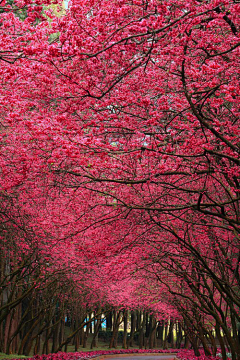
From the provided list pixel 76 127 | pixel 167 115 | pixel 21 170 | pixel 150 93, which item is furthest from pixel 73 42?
pixel 21 170

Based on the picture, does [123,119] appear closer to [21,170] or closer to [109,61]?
[109,61]

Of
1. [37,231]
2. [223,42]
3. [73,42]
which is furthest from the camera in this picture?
[37,231]

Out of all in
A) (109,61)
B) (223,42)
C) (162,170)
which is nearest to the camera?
(223,42)

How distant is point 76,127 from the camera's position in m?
9.31

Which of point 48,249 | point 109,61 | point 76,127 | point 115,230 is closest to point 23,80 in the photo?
point 76,127

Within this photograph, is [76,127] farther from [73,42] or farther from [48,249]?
[48,249]

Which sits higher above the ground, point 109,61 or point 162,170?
point 109,61

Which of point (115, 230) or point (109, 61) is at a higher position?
point (109, 61)

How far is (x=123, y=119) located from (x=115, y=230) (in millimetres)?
5832

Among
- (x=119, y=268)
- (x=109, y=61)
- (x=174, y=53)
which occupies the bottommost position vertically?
(x=119, y=268)

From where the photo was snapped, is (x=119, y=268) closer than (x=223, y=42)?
No

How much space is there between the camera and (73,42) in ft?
22.5

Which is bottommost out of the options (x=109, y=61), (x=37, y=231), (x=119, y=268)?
(x=119, y=268)

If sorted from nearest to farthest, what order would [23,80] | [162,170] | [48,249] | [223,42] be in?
[223,42], [162,170], [23,80], [48,249]
